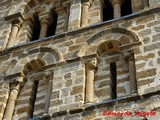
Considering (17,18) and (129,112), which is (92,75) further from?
(17,18)

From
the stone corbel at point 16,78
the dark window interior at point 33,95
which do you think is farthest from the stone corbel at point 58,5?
the dark window interior at point 33,95

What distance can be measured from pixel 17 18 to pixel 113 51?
349 cm

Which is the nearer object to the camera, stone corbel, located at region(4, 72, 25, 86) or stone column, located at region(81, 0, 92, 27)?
stone corbel, located at region(4, 72, 25, 86)

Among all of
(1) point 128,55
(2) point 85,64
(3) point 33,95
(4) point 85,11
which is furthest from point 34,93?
(4) point 85,11

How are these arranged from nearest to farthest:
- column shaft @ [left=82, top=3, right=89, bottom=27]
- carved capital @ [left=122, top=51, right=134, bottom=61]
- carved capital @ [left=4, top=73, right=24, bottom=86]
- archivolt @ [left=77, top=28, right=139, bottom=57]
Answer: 1. carved capital @ [left=122, top=51, right=134, bottom=61]
2. archivolt @ [left=77, top=28, right=139, bottom=57]
3. carved capital @ [left=4, top=73, right=24, bottom=86]
4. column shaft @ [left=82, top=3, right=89, bottom=27]

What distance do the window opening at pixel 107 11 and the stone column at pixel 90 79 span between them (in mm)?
2185

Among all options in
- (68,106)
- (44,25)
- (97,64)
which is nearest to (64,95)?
(68,106)

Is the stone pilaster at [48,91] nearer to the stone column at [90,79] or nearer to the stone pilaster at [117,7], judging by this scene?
the stone column at [90,79]

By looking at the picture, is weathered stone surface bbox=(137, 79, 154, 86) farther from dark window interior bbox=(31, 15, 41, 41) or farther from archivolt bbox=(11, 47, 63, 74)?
dark window interior bbox=(31, 15, 41, 41)

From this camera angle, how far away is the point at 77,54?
9.84 m

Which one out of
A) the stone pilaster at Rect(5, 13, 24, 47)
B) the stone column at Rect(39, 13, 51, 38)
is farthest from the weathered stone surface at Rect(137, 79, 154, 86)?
the stone pilaster at Rect(5, 13, 24, 47)

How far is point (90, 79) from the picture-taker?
9141 millimetres

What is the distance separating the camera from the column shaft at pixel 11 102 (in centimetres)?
927

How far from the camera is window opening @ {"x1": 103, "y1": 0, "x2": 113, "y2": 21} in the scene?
11.4m
